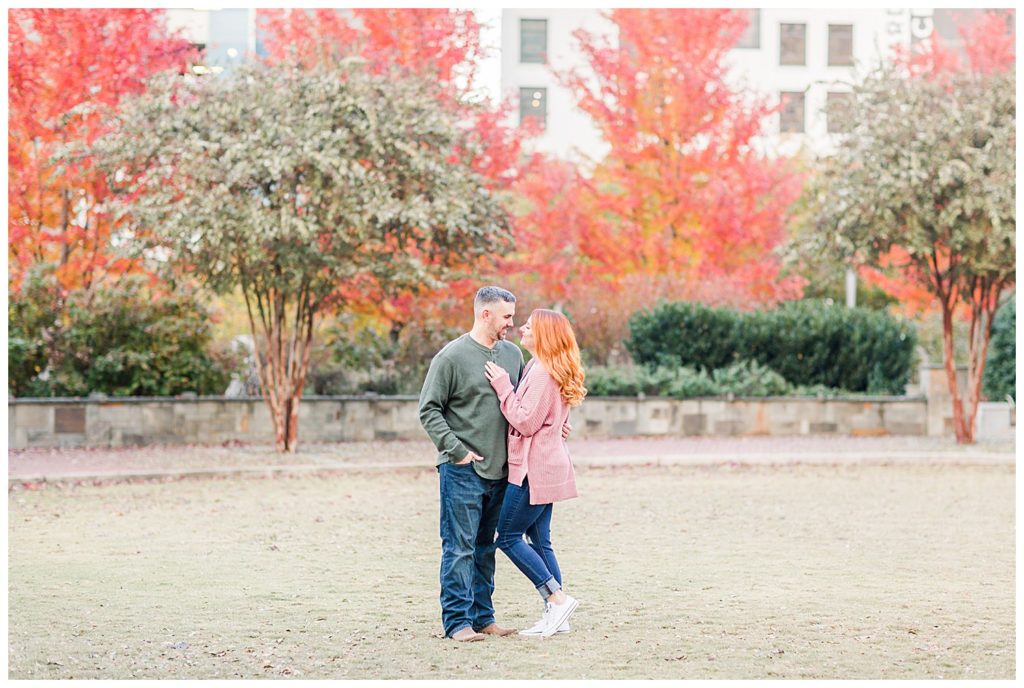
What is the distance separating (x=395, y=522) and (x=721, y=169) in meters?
17.9

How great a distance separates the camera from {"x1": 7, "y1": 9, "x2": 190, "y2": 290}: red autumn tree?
21.4m

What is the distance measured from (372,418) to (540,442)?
1401 centimetres

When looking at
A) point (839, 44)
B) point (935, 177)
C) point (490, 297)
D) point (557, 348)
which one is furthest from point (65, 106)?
point (839, 44)

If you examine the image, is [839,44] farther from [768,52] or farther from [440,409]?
[440,409]

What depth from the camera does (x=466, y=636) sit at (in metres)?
7.37

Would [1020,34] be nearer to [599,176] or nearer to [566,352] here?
[566,352]

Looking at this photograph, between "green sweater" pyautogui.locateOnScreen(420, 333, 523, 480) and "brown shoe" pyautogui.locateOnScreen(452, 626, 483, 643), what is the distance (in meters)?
0.77

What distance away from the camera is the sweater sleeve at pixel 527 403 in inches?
291

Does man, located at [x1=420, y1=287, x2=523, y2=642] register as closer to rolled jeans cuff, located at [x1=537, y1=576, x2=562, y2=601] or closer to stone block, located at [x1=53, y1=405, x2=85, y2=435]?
rolled jeans cuff, located at [x1=537, y1=576, x2=562, y2=601]

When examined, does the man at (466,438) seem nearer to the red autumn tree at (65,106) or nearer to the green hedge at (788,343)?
the red autumn tree at (65,106)

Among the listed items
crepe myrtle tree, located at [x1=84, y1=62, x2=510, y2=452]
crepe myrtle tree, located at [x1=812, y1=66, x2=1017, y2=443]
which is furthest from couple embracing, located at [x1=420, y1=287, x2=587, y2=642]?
crepe myrtle tree, located at [x1=812, y1=66, x2=1017, y2=443]

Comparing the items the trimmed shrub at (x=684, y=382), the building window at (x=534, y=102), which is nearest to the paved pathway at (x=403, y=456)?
the trimmed shrub at (x=684, y=382)

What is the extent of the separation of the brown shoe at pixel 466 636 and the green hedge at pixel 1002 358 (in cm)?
1955

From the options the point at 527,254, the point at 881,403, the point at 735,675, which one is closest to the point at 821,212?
the point at 881,403
